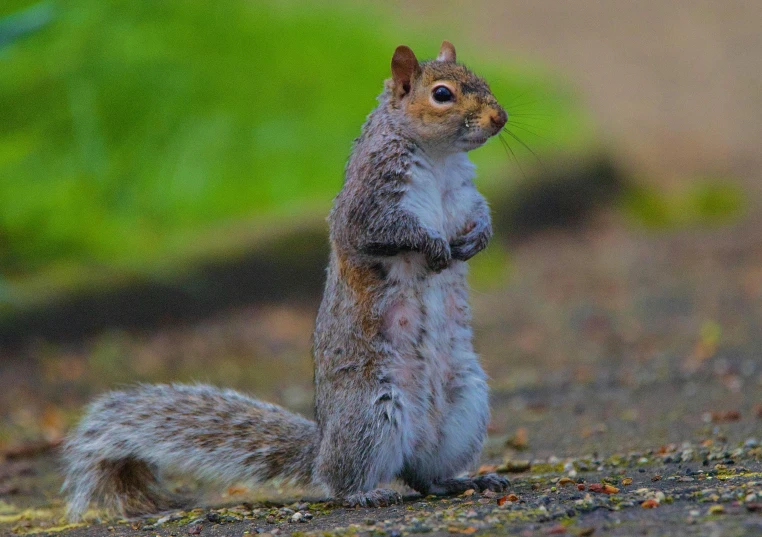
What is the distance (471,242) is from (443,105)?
45 centimetres

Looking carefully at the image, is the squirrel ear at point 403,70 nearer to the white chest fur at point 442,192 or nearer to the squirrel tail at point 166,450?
the white chest fur at point 442,192

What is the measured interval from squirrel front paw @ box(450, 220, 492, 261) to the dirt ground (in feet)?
2.49

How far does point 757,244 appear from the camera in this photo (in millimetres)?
8570

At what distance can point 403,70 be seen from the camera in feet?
13.0

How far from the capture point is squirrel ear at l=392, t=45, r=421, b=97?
13.0 feet

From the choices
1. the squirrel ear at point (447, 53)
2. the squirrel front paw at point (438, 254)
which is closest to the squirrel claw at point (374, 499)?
the squirrel front paw at point (438, 254)

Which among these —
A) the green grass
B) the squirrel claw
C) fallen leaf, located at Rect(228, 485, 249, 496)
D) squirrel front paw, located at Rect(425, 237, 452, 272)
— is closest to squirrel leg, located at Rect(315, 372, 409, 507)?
the squirrel claw

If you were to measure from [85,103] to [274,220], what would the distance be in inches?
56.4

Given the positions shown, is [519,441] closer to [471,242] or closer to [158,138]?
[471,242]

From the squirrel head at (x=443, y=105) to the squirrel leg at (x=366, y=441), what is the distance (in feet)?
2.64

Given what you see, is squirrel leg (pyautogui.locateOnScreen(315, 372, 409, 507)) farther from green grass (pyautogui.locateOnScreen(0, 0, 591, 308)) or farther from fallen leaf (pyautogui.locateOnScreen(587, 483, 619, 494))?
green grass (pyautogui.locateOnScreen(0, 0, 591, 308))

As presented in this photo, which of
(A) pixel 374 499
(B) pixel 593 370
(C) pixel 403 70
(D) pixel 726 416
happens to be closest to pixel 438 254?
(C) pixel 403 70

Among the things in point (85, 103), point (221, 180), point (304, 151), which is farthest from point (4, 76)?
Result: point (304, 151)

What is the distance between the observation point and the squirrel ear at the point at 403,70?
155 inches
